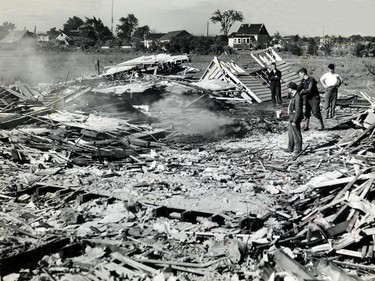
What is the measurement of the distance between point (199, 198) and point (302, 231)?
87.6 inches

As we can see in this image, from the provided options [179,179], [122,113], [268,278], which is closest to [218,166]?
[179,179]

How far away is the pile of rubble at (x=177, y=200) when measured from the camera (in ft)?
16.3

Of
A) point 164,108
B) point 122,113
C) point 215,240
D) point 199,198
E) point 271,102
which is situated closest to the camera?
point 215,240

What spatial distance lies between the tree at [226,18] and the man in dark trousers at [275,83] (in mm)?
56982

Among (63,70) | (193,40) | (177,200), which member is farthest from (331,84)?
(193,40)

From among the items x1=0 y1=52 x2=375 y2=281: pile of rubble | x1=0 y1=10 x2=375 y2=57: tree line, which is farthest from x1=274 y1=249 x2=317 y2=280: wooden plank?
x1=0 y1=10 x2=375 y2=57: tree line

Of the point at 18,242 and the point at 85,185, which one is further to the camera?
the point at 85,185

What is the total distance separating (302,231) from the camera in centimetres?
559

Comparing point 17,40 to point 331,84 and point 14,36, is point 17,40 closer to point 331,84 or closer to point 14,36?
point 14,36

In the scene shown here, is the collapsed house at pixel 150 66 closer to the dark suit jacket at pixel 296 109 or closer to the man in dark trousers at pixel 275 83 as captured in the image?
the man in dark trousers at pixel 275 83

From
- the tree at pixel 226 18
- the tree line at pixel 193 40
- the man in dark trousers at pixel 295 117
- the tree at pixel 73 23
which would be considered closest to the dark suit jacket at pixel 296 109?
the man in dark trousers at pixel 295 117

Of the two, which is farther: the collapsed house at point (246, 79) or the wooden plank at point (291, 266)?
the collapsed house at point (246, 79)

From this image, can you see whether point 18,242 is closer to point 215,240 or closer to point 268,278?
point 215,240

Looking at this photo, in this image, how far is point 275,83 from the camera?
55.6 feet
